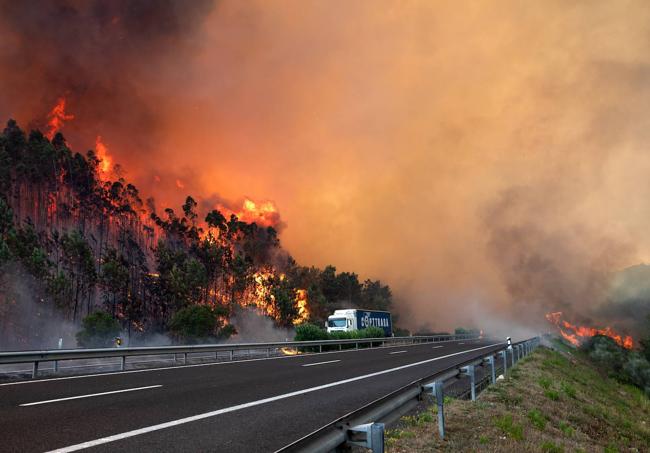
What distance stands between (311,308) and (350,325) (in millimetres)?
60118

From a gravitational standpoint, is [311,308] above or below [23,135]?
below

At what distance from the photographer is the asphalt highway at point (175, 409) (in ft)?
19.0

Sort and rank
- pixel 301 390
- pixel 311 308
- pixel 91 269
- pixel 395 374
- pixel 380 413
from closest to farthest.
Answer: pixel 380 413, pixel 301 390, pixel 395 374, pixel 91 269, pixel 311 308

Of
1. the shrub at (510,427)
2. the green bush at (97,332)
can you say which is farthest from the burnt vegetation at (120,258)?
the shrub at (510,427)

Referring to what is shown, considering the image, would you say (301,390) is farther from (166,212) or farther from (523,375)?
(166,212)

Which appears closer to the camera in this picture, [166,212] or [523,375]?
[523,375]

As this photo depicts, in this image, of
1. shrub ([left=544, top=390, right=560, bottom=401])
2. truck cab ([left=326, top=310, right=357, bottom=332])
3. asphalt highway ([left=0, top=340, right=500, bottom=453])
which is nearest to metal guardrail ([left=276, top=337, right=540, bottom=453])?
asphalt highway ([left=0, top=340, right=500, bottom=453])

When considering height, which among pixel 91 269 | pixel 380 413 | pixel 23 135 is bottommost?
pixel 380 413

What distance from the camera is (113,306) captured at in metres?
73.8

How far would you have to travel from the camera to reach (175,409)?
309 inches

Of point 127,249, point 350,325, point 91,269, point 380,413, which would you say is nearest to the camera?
point 380,413

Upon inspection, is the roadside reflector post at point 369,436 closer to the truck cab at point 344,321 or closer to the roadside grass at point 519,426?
the roadside grass at point 519,426

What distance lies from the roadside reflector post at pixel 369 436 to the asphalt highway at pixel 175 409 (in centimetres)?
223

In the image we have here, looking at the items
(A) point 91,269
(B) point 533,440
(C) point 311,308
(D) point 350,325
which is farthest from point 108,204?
(B) point 533,440
